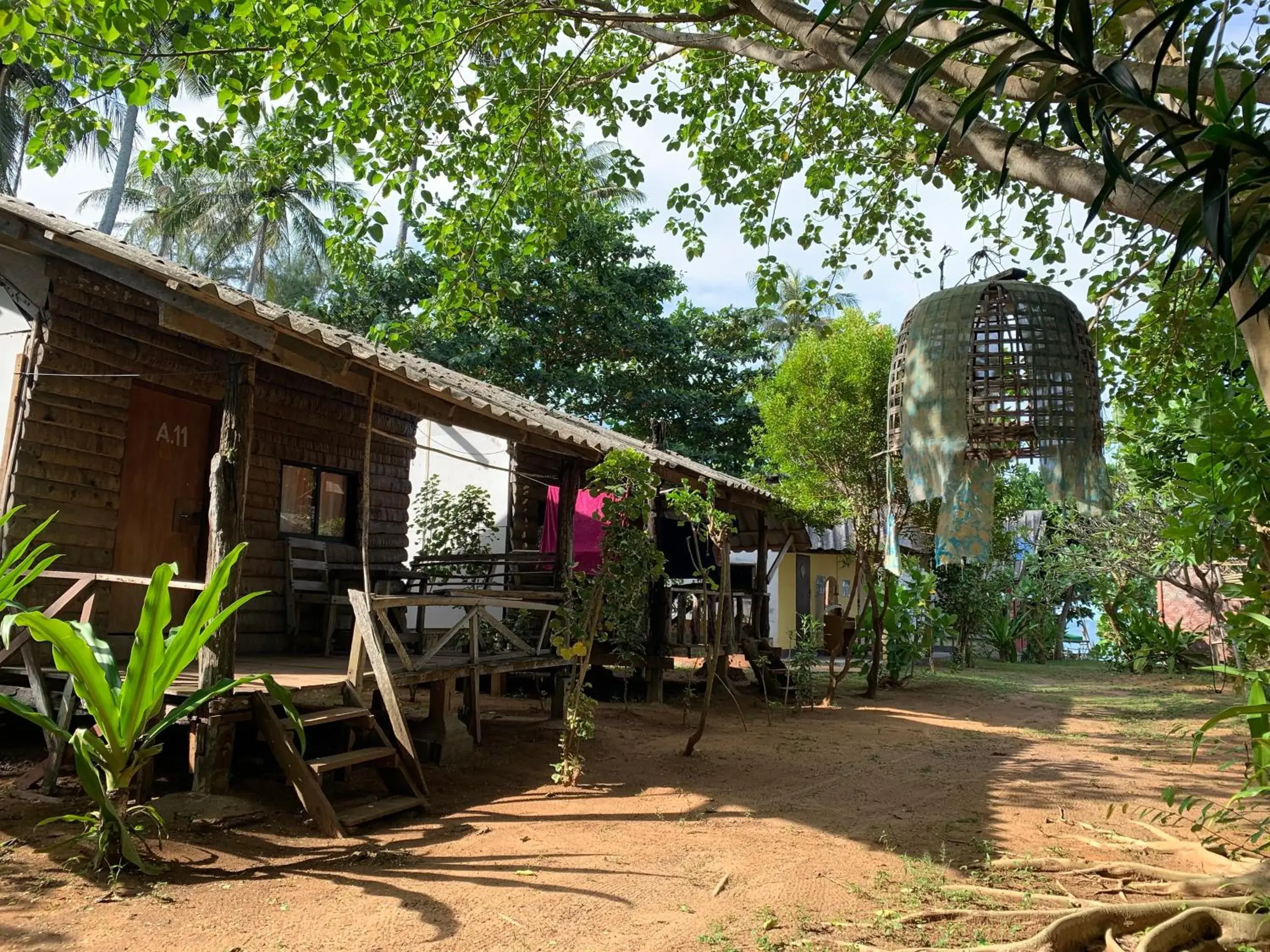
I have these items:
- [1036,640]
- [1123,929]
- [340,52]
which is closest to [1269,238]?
[1123,929]

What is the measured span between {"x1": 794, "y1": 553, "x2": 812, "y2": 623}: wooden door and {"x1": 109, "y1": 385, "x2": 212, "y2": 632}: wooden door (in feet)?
54.2

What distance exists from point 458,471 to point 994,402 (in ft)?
35.0

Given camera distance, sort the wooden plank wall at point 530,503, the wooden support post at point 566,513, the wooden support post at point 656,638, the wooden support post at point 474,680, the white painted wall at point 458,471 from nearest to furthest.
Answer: the wooden support post at point 474,680
the wooden support post at point 566,513
the wooden support post at point 656,638
the white painted wall at point 458,471
the wooden plank wall at point 530,503

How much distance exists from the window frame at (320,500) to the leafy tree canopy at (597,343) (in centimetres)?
924

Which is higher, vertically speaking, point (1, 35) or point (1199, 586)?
point (1, 35)

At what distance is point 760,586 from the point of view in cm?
1444

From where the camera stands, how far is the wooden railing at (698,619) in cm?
1194

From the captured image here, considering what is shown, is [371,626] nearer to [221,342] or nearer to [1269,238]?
[221,342]

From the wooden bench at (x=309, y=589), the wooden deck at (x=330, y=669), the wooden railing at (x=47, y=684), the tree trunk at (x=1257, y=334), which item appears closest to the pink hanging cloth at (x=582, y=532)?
the wooden bench at (x=309, y=589)

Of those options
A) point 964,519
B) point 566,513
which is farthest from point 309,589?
point 964,519

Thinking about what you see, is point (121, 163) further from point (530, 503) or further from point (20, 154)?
point (530, 503)

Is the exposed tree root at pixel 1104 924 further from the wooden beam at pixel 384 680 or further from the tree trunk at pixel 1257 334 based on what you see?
the wooden beam at pixel 384 680

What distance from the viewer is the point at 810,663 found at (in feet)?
38.7

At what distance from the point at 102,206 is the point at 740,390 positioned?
88.9ft
